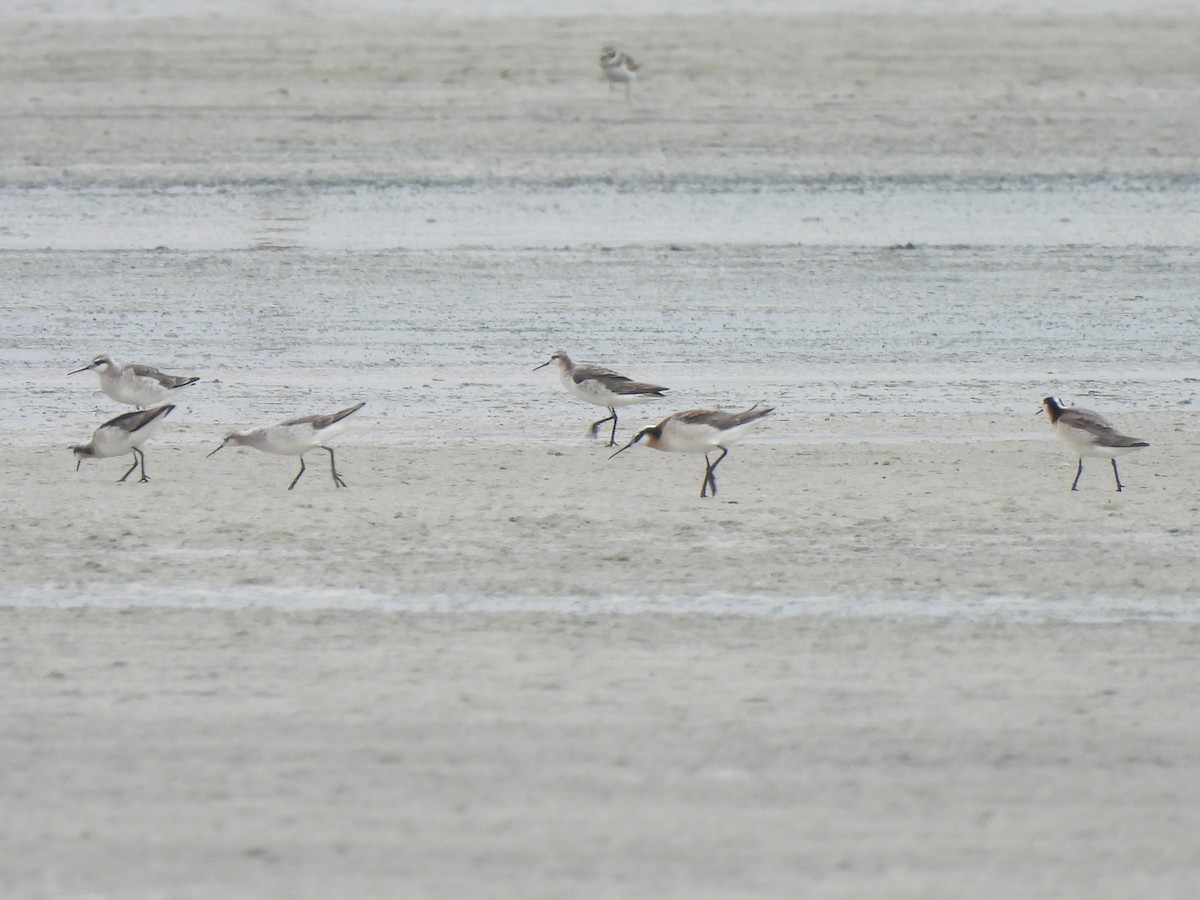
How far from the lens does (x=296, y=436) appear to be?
9.65m

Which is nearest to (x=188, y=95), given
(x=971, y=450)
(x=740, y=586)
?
(x=971, y=450)

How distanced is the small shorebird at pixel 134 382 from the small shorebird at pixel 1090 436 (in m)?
5.02

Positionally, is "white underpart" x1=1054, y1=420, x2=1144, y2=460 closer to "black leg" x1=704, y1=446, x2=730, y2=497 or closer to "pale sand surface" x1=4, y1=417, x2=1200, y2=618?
"pale sand surface" x1=4, y1=417, x2=1200, y2=618

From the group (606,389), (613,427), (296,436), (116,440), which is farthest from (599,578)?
(116,440)

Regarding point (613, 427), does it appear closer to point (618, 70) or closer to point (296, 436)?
point (296, 436)

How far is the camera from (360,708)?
6473mm

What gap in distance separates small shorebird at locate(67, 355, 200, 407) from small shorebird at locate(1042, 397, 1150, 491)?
5021mm

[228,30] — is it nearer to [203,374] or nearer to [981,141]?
[981,141]

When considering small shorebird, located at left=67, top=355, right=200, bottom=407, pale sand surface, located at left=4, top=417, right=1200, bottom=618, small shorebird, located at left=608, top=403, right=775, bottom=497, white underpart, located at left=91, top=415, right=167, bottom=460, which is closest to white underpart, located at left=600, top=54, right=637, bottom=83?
pale sand surface, located at left=4, top=417, right=1200, bottom=618

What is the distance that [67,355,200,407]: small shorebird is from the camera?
10.9m

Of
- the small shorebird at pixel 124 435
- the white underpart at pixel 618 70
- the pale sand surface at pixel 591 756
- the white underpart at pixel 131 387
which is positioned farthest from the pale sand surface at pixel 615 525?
the white underpart at pixel 618 70

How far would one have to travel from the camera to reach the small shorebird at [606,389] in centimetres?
1095

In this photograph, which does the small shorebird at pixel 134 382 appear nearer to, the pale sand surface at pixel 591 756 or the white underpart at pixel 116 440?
the white underpart at pixel 116 440

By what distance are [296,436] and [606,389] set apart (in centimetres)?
212
